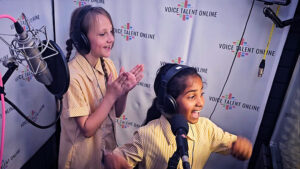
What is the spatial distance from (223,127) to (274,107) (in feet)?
1.17

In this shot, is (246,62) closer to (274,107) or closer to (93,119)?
(274,107)

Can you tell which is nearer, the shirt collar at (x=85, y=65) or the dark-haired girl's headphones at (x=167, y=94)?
the dark-haired girl's headphones at (x=167, y=94)

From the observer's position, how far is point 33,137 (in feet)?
5.94

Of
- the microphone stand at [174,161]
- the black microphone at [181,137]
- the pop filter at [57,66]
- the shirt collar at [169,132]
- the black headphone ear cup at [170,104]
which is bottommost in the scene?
the shirt collar at [169,132]

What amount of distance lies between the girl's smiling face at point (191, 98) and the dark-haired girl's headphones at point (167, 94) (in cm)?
4

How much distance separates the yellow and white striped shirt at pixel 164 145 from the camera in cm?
131

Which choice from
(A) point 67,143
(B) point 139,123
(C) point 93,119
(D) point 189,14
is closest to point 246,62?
(D) point 189,14

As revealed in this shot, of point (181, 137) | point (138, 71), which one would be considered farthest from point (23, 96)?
point (181, 137)

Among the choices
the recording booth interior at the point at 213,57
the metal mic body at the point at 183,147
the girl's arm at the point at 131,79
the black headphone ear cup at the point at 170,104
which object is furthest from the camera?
the girl's arm at the point at 131,79

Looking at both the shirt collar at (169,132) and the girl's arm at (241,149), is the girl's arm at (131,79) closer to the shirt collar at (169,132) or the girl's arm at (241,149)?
the shirt collar at (169,132)

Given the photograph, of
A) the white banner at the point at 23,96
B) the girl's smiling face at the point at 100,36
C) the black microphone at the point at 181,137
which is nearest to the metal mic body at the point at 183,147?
the black microphone at the point at 181,137

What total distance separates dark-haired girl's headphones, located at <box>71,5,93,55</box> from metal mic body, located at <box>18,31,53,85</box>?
39cm

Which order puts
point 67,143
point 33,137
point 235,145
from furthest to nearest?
point 33,137, point 67,143, point 235,145

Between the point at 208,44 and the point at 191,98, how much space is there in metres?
0.36
